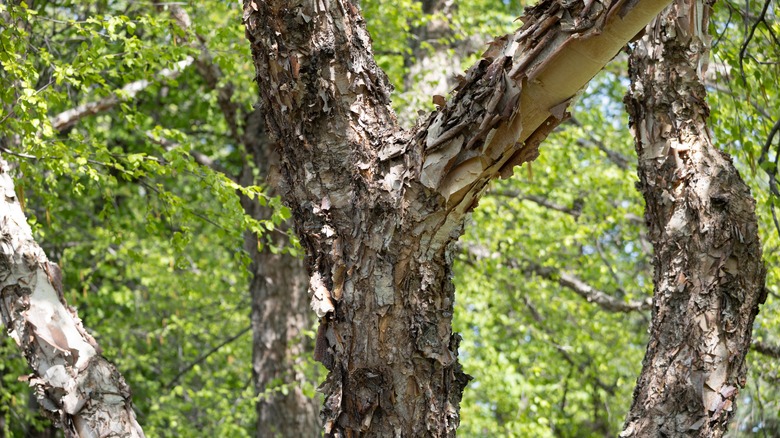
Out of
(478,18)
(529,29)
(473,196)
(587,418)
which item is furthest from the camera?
(587,418)

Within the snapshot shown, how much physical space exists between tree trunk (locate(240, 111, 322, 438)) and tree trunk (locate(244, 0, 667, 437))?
→ 17.5 ft

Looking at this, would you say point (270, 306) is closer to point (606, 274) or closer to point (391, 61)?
point (391, 61)

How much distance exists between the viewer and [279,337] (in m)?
8.20

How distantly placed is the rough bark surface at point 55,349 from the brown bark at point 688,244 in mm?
1887

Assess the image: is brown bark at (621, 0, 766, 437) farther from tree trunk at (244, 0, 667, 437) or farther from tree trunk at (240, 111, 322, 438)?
tree trunk at (240, 111, 322, 438)

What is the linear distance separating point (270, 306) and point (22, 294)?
4.91 m

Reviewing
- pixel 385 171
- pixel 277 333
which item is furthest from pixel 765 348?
pixel 385 171

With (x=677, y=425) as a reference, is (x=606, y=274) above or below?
above

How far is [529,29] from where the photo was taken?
2.35m

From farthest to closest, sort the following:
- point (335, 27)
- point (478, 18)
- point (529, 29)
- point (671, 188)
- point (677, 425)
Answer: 1. point (478, 18)
2. point (671, 188)
3. point (677, 425)
4. point (335, 27)
5. point (529, 29)

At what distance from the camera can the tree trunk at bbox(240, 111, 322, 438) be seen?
8062 millimetres

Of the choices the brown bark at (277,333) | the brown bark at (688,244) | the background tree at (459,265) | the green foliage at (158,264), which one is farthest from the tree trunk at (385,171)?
the brown bark at (277,333)

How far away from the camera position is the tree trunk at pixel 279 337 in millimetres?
8062

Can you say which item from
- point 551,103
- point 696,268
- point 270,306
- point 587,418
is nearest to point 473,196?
point 551,103
